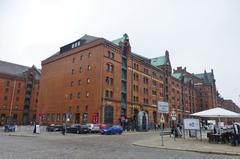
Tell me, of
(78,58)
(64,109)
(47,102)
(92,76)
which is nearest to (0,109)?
(47,102)

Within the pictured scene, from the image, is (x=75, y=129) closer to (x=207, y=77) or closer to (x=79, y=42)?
(x=79, y=42)

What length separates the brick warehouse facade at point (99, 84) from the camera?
4900 cm

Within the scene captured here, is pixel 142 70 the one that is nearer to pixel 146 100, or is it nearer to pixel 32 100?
pixel 146 100

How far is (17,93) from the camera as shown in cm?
8756

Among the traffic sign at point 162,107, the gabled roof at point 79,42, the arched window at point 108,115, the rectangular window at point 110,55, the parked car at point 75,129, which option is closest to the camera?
the traffic sign at point 162,107

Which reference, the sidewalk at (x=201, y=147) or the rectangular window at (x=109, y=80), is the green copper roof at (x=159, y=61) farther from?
the sidewalk at (x=201, y=147)

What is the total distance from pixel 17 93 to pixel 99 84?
176 feet

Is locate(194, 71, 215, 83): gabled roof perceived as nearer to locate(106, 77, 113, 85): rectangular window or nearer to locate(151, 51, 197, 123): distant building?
locate(151, 51, 197, 123): distant building

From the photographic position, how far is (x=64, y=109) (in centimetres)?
5531

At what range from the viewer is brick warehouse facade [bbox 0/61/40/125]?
82625mm

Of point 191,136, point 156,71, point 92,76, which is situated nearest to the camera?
point 191,136

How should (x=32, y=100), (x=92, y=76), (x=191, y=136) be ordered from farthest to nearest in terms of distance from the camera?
(x=32, y=100) → (x=92, y=76) → (x=191, y=136)

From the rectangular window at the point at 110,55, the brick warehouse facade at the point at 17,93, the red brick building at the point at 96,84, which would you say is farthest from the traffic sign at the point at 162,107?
the brick warehouse facade at the point at 17,93

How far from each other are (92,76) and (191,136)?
28.5m
